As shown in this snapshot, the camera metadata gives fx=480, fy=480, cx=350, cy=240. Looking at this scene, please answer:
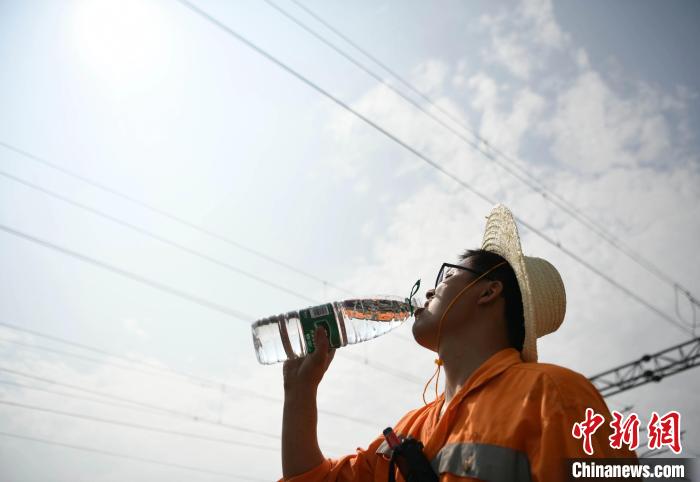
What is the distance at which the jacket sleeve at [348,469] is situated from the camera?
2.06 m

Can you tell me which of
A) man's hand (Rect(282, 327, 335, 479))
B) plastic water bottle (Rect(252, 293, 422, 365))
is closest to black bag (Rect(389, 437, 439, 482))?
man's hand (Rect(282, 327, 335, 479))

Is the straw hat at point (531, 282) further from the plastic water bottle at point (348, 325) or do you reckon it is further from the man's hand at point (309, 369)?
the man's hand at point (309, 369)

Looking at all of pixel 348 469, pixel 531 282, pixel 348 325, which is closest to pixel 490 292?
pixel 531 282

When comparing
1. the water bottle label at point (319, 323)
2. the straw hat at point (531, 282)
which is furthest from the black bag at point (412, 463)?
the water bottle label at point (319, 323)

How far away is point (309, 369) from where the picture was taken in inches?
88.0

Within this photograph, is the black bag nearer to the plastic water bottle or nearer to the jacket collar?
the jacket collar

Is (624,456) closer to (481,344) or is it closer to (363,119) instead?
(481,344)

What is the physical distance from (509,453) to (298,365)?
1.13 metres

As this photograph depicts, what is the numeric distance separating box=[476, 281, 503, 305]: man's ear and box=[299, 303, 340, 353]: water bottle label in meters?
0.76

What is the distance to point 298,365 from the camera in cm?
230

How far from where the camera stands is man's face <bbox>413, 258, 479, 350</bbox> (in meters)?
2.19

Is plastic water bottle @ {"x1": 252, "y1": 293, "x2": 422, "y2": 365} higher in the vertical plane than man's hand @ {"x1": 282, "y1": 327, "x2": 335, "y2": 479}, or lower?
higher

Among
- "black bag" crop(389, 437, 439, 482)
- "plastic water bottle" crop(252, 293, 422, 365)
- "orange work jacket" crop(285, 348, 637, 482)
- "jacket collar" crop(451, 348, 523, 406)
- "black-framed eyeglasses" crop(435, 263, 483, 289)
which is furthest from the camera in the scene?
"plastic water bottle" crop(252, 293, 422, 365)

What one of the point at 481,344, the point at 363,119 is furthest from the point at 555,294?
the point at 363,119
